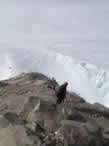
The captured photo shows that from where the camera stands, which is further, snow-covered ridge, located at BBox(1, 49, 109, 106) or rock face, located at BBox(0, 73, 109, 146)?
snow-covered ridge, located at BBox(1, 49, 109, 106)

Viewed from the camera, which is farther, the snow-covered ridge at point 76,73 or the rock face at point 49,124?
→ the snow-covered ridge at point 76,73

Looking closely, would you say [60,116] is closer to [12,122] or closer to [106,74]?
[12,122]

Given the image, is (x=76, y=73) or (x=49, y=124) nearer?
(x=49, y=124)

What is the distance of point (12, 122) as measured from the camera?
10453mm

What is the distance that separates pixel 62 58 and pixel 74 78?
11.9 meters

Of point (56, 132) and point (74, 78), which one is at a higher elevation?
point (56, 132)

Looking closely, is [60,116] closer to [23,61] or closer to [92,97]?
[92,97]

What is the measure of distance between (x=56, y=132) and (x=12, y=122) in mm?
2130

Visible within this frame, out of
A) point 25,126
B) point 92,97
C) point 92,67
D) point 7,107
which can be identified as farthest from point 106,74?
point 25,126

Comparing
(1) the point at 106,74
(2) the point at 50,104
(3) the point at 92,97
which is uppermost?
(2) the point at 50,104

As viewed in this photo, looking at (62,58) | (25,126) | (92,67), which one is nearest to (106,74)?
(92,67)

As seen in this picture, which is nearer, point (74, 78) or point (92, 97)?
point (92, 97)

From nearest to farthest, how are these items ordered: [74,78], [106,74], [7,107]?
1. [7,107]
2. [106,74]
3. [74,78]

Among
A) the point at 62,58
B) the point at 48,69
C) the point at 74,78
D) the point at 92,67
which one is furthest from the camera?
the point at 62,58
